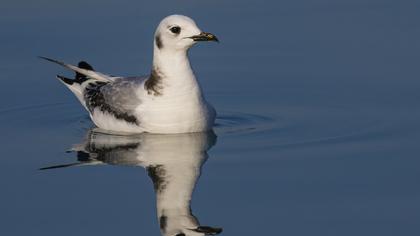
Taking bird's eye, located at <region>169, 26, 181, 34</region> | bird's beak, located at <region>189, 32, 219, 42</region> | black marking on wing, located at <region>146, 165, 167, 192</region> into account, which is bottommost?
black marking on wing, located at <region>146, 165, 167, 192</region>

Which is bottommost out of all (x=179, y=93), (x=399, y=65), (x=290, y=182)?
(x=290, y=182)

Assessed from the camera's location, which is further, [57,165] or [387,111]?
[387,111]

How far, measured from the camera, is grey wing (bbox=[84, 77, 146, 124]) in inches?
566

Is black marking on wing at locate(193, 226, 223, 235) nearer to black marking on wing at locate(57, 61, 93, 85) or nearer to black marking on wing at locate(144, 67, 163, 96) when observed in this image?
black marking on wing at locate(144, 67, 163, 96)

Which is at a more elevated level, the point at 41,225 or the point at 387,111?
the point at 387,111

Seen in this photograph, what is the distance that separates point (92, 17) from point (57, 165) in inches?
220

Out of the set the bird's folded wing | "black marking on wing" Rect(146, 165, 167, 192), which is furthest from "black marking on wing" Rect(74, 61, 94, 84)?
"black marking on wing" Rect(146, 165, 167, 192)

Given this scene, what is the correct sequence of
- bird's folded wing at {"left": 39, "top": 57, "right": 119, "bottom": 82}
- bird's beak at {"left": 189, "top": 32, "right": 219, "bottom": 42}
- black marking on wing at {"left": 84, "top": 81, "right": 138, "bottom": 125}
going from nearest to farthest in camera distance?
bird's beak at {"left": 189, "top": 32, "right": 219, "bottom": 42} → black marking on wing at {"left": 84, "top": 81, "right": 138, "bottom": 125} → bird's folded wing at {"left": 39, "top": 57, "right": 119, "bottom": 82}

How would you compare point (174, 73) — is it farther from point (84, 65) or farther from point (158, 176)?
point (158, 176)

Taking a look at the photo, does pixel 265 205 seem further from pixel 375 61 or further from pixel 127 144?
pixel 375 61

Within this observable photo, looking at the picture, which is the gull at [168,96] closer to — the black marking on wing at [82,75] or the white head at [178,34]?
the white head at [178,34]

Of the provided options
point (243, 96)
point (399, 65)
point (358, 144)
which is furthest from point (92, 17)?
point (358, 144)

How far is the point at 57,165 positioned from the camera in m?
12.9

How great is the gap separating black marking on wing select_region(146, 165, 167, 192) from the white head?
1.83m
